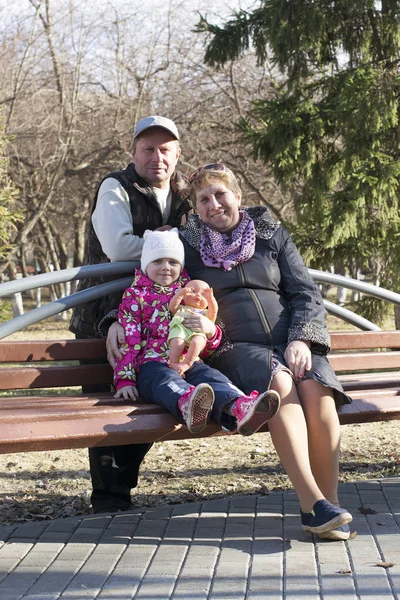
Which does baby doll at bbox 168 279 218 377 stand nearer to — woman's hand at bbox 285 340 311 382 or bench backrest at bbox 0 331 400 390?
woman's hand at bbox 285 340 311 382

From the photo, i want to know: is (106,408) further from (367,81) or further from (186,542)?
(367,81)

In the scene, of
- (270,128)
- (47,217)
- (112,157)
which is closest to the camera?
(270,128)

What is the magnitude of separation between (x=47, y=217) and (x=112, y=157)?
4.72 meters

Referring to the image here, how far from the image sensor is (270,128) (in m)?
13.5

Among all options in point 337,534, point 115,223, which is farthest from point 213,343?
point 337,534

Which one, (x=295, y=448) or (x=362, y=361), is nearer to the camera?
(x=295, y=448)

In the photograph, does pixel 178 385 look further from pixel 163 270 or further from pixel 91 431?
pixel 163 270

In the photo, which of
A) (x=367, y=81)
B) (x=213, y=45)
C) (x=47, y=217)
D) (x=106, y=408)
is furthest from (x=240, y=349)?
(x=47, y=217)

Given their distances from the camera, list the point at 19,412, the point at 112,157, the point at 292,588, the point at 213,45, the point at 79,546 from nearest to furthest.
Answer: the point at 292,588, the point at 19,412, the point at 79,546, the point at 213,45, the point at 112,157

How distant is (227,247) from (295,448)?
40.2 inches

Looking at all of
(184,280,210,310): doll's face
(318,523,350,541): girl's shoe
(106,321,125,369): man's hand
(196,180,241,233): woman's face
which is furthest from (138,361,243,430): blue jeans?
(196,180,241,233): woman's face

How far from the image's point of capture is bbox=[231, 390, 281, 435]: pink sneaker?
3354mm

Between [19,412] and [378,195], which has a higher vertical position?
[378,195]

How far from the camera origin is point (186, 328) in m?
3.79
